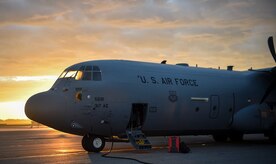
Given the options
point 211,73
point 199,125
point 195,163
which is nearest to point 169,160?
point 195,163

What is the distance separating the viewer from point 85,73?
18.2m

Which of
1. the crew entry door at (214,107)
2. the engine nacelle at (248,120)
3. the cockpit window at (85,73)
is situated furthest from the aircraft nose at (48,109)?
the engine nacelle at (248,120)

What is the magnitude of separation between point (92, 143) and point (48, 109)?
2724 millimetres

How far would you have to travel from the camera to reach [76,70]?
1847 cm

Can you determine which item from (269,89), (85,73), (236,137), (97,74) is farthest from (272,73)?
(85,73)

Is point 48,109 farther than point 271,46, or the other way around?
point 271,46

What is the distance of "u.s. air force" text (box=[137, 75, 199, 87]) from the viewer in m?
19.5

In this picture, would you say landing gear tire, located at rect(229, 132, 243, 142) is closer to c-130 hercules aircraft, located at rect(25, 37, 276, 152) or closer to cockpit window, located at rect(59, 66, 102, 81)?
c-130 hercules aircraft, located at rect(25, 37, 276, 152)

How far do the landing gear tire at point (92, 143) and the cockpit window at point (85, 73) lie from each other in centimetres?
285

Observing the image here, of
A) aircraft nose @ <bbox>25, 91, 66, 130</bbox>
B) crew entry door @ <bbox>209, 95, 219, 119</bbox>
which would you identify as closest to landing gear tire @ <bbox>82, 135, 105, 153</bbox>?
aircraft nose @ <bbox>25, 91, 66, 130</bbox>

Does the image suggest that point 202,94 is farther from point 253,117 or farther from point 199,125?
point 253,117

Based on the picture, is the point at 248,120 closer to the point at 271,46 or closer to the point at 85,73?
the point at 271,46

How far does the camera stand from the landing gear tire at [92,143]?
17484 millimetres

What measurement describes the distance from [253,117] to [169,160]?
1082 cm
